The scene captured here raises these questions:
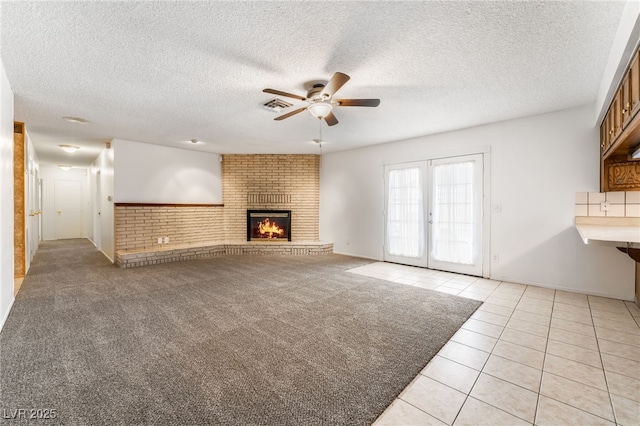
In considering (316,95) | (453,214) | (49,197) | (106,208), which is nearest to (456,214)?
(453,214)

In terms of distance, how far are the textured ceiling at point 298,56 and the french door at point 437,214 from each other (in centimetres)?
103

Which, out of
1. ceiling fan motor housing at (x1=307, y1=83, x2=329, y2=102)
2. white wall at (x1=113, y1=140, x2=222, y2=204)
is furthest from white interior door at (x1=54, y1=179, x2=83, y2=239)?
ceiling fan motor housing at (x1=307, y1=83, x2=329, y2=102)

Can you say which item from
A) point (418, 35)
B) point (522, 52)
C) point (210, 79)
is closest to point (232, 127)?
point (210, 79)

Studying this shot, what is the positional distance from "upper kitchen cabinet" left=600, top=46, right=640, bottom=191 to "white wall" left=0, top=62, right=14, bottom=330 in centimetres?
544

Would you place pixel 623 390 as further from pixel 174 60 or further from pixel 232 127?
pixel 232 127

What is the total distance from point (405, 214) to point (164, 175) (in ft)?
17.7

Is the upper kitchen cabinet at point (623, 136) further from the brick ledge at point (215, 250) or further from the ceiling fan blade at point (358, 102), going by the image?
the brick ledge at point (215, 250)

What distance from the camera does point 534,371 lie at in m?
1.92

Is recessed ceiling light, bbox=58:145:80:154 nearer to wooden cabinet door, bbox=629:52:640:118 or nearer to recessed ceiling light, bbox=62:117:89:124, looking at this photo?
recessed ceiling light, bbox=62:117:89:124

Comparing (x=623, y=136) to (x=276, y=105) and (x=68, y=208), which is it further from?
(x=68, y=208)

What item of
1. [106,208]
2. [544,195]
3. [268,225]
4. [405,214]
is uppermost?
[544,195]

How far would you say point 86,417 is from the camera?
147 cm

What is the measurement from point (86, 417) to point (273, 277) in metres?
2.97

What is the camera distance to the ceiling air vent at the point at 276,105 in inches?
130
